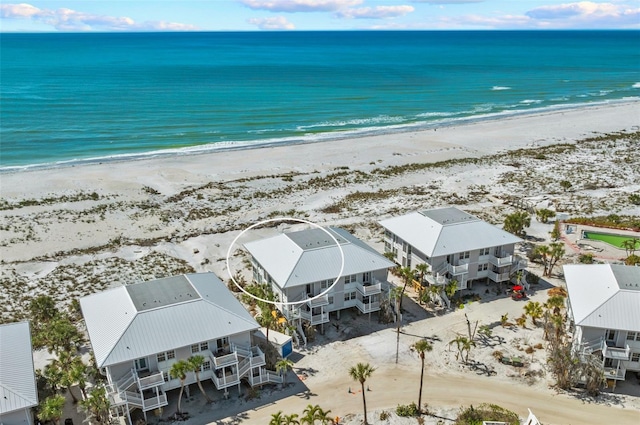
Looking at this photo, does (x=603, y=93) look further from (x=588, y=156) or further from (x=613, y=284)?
(x=613, y=284)

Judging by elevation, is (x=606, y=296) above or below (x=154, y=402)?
above

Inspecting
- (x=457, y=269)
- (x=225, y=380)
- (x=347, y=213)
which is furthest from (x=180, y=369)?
(x=347, y=213)

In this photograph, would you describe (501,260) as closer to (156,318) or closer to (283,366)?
(283,366)

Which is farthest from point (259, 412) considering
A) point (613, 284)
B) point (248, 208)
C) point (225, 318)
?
point (248, 208)

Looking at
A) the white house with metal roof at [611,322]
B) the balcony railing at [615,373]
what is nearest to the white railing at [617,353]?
the white house with metal roof at [611,322]

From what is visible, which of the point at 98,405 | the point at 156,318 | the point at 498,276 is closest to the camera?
the point at 98,405

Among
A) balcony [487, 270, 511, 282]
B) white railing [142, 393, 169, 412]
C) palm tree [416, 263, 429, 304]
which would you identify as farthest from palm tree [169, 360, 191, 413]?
balcony [487, 270, 511, 282]

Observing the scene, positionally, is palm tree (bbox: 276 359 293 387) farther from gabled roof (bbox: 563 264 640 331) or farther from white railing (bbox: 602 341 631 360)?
white railing (bbox: 602 341 631 360)
